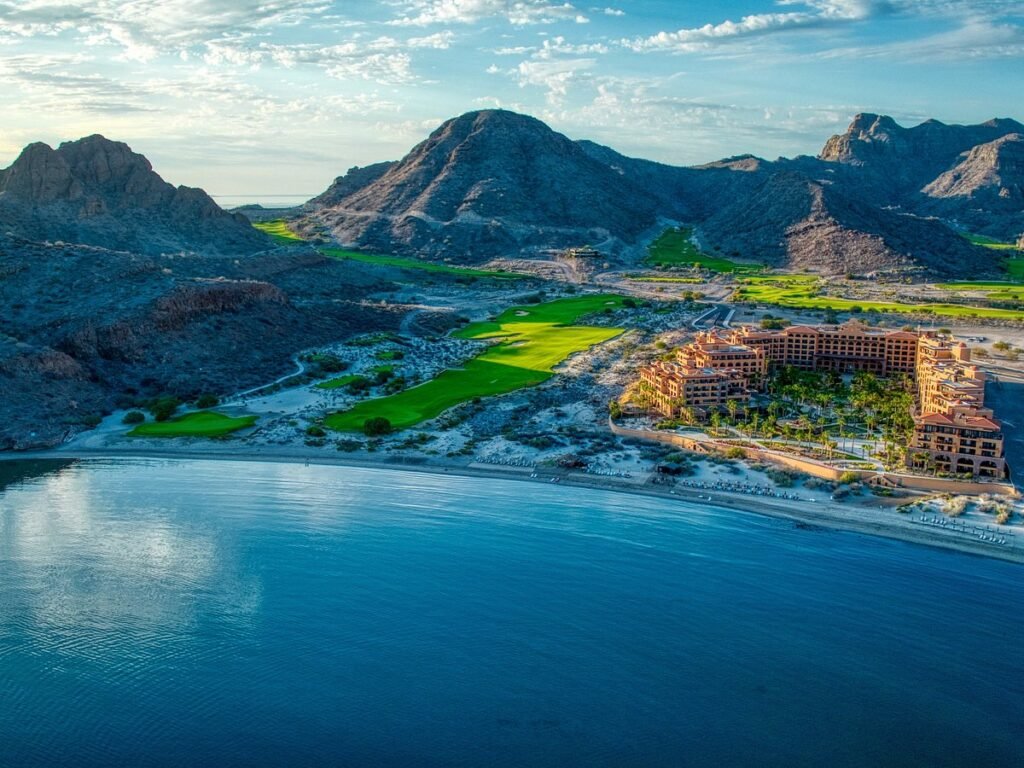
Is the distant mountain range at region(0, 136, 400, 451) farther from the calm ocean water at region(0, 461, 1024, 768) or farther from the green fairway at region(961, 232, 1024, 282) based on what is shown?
the green fairway at region(961, 232, 1024, 282)

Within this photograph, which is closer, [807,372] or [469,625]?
[469,625]

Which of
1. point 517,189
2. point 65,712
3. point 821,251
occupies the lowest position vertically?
point 65,712

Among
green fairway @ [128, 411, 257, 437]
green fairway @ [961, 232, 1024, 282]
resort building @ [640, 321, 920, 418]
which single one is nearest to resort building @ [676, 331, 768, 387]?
resort building @ [640, 321, 920, 418]

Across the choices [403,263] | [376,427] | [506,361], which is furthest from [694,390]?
[403,263]

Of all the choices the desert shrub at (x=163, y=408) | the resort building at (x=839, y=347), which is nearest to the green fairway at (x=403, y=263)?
the resort building at (x=839, y=347)

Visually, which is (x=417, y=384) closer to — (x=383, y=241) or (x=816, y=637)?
(x=816, y=637)

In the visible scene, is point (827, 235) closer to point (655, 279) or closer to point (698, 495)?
point (655, 279)

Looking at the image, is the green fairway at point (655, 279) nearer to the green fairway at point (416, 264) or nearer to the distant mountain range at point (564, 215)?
the green fairway at point (416, 264)

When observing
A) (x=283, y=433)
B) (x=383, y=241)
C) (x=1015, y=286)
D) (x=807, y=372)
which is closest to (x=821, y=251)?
(x=1015, y=286)
